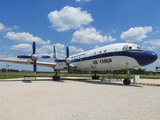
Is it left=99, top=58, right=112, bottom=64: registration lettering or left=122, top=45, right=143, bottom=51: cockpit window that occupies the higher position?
left=122, top=45, right=143, bottom=51: cockpit window

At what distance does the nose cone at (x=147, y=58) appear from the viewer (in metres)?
13.3

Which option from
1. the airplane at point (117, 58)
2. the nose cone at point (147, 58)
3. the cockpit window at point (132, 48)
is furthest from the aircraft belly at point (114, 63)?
the cockpit window at point (132, 48)

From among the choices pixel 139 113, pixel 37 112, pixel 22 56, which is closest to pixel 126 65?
pixel 139 113

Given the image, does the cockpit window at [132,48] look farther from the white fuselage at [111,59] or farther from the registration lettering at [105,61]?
the registration lettering at [105,61]

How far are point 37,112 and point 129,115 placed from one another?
134 inches

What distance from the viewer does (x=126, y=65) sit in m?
14.8

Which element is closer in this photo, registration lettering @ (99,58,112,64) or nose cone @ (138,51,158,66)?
nose cone @ (138,51,158,66)

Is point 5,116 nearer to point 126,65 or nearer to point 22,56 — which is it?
point 126,65

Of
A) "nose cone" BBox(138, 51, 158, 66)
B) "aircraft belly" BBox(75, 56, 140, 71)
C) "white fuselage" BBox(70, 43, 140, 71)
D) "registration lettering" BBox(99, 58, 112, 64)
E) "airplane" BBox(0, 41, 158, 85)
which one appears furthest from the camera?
"registration lettering" BBox(99, 58, 112, 64)

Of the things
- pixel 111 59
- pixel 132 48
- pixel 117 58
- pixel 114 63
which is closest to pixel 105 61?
pixel 111 59

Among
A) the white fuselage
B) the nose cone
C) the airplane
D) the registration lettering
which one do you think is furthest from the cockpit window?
the registration lettering

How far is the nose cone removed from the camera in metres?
13.3

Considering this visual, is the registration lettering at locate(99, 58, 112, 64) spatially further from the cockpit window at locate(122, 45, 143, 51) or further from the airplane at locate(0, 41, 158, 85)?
the cockpit window at locate(122, 45, 143, 51)

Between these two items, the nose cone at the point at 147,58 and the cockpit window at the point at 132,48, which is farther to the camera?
the cockpit window at the point at 132,48
